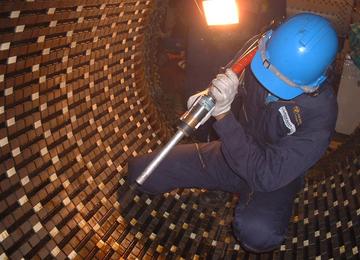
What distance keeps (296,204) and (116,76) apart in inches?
82.7

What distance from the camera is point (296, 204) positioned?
3230 mm

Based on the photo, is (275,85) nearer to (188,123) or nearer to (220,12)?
(188,123)

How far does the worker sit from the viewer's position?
2127 mm

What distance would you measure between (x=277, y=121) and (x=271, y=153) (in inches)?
10.1

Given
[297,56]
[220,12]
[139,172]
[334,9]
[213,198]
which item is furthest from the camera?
[334,9]

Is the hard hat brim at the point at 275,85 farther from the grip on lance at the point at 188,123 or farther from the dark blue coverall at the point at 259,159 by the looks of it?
the grip on lance at the point at 188,123

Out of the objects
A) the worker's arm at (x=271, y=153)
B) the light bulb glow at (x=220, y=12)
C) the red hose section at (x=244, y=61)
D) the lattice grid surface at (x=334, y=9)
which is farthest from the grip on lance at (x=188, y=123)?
the lattice grid surface at (x=334, y=9)

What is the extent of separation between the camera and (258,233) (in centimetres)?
250

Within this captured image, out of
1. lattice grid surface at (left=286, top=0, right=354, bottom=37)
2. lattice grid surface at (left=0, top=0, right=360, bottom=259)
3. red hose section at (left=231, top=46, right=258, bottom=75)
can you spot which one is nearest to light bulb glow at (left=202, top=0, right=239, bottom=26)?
lattice grid surface at (left=0, top=0, right=360, bottom=259)

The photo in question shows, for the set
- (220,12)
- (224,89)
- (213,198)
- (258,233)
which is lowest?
(213,198)

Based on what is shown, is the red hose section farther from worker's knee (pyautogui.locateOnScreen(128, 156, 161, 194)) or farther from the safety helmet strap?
worker's knee (pyautogui.locateOnScreen(128, 156, 161, 194))

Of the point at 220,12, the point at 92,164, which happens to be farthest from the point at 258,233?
the point at 220,12

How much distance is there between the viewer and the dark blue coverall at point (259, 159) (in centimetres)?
225

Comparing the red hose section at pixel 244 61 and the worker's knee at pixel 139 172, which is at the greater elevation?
the red hose section at pixel 244 61
